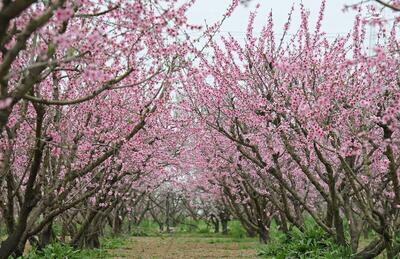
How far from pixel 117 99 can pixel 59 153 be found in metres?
1.53

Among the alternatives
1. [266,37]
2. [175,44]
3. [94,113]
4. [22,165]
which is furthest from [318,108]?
[22,165]

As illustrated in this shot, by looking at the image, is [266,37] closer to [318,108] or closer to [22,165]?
[318,108]

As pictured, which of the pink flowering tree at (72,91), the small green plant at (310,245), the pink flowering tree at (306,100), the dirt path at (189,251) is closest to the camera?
the pink flowering tree at (72,91)

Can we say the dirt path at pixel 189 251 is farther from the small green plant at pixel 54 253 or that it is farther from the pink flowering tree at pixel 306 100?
the pink flowering tree at pixel 306 100

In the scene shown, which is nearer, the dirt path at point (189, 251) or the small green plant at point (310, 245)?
the small green plant at point (310, 245)

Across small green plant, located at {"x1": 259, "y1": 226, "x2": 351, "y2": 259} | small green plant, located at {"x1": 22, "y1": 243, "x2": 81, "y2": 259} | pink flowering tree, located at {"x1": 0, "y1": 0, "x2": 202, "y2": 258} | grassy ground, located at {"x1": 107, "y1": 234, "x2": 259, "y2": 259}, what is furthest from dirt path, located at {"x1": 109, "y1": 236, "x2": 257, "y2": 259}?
pink flowering tree, located at {"x1": 0, "y1": 0, "x2": 202, "y2": 258}

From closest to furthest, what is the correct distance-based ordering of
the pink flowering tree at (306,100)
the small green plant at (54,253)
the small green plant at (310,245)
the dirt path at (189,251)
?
the pink flowering tree at (306,100)
the small green plant at (54,253)
the small green plant at (310,245)
the dirt path at (189,251)

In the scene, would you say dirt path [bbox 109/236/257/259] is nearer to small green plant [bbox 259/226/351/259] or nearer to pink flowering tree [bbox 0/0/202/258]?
small green plant [bbox 259/226/351/259]

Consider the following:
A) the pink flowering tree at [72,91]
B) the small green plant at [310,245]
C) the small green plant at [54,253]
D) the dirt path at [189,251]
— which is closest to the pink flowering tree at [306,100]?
the small green plant at [310,245]

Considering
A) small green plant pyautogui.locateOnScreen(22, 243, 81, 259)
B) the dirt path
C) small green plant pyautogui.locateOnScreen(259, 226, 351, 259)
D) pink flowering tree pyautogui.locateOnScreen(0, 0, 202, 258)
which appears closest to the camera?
pink flowering tree pyautogui.locateOnScreen(0, 0, 202, 258)

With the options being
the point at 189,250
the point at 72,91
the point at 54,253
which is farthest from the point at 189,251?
→ the point at 72,91

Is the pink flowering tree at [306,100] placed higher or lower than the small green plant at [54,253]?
higher

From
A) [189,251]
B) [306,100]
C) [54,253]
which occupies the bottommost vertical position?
[189,251]

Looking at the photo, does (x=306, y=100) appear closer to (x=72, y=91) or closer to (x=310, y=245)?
(x=72, y=91)
